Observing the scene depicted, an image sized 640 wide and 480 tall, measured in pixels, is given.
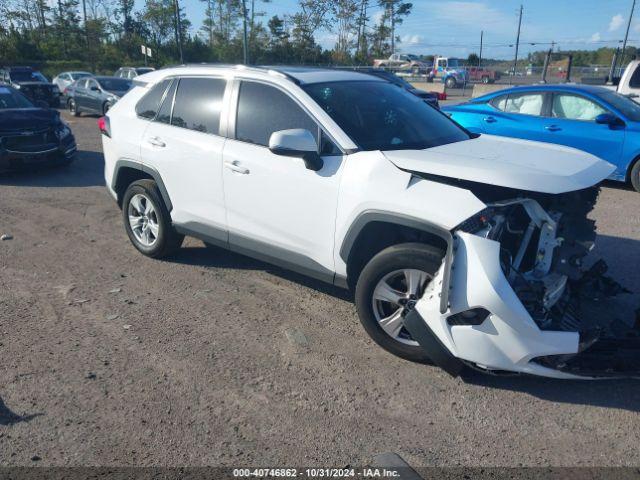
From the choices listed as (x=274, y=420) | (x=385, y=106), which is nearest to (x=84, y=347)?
(x=274, y=420)

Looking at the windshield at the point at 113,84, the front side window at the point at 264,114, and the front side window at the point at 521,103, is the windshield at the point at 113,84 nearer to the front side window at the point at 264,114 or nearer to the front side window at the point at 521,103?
the front side window at the point at 521,103

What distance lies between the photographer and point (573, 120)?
8180 millimetres

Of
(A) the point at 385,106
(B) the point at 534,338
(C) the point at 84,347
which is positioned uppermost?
(A) the point at 385,106

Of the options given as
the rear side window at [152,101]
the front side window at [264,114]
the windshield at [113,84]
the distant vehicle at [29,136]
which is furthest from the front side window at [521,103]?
the windshield at [113,84]

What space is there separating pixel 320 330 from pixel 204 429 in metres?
1.32

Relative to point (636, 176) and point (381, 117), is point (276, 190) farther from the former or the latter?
point (636, 176)

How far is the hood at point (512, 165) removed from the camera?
312cm

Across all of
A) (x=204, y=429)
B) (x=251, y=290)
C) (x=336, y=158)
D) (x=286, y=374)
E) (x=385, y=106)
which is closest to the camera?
(x=204, y=429)

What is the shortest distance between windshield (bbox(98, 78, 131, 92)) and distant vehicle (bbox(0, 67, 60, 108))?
5.17 metres

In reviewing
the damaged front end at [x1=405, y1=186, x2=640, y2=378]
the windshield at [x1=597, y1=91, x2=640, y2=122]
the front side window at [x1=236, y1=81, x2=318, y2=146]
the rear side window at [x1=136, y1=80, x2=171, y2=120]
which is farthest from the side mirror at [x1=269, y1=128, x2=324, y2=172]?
the windshield at [x1=597, y1=91, x2=640, y2=122]

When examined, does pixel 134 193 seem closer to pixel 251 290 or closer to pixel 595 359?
pixel 251 290

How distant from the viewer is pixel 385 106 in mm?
4441

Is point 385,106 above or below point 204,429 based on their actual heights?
above

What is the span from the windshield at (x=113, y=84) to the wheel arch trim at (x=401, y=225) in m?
16.6
